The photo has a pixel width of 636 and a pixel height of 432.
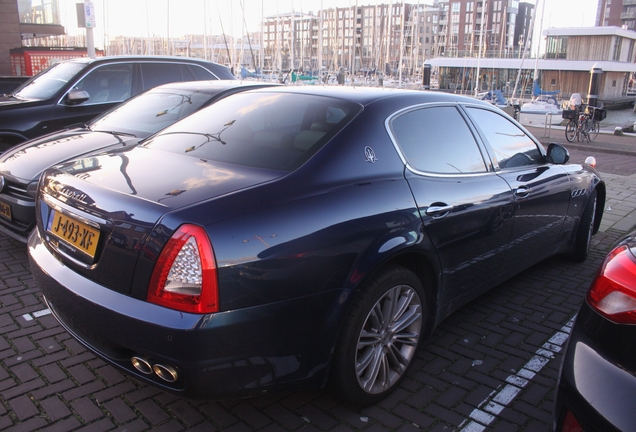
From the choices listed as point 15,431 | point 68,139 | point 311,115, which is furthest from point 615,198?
point 15,431

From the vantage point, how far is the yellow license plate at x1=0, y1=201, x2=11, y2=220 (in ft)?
14.8

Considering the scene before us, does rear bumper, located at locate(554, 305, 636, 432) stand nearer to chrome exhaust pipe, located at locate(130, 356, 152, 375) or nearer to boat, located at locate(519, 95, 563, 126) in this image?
chrome exhaust pipe, located at locate(130, 356, 152, 375)

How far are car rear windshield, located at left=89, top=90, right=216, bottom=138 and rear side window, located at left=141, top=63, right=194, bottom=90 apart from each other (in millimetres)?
1701

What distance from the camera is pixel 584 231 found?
527cm

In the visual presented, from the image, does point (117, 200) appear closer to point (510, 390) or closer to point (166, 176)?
point (166, 176)

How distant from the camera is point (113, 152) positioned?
10.9ft

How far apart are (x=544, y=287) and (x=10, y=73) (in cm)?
2100

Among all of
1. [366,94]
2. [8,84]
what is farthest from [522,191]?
[8,84]

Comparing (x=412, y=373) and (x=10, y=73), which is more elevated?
(x=10, y=73)

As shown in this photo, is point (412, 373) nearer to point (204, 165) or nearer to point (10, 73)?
point (204, 165)

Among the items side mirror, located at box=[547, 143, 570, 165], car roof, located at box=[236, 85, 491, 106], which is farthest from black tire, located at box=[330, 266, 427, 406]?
side mirror, located at box=[547, 143, 570, 165]

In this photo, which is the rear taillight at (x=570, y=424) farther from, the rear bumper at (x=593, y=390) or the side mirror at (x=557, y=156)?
the side mirror at (x=557, y=156)

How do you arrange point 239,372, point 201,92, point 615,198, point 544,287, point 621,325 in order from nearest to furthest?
point 621,325
point 239,372
point 544,287
point 201,92
point 615,198

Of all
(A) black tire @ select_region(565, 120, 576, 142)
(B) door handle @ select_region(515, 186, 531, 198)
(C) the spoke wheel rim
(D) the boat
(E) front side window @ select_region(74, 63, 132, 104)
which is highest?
(E) front side window @ select_region(74, 63, 132, 104)
